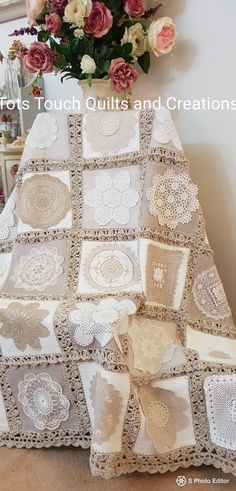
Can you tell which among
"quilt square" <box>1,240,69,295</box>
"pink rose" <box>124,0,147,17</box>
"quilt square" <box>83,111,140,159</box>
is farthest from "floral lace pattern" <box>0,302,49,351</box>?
"pink rose" <box>124,0,147,17</box>

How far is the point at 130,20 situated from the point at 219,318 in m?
0.91

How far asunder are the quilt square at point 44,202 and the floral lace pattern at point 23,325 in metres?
0.28

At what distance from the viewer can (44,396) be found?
3.17ft

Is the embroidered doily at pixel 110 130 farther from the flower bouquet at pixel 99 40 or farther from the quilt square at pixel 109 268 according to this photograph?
the quilt square at pixel 109 268

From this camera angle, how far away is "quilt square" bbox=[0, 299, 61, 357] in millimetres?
921

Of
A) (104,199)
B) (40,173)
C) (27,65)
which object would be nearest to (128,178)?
(104,199)

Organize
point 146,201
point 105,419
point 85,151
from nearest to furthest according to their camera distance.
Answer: point 105,419 → point 146,201 → point 85,151

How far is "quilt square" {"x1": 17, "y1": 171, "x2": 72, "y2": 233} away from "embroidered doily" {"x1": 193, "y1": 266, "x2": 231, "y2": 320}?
0.38 m

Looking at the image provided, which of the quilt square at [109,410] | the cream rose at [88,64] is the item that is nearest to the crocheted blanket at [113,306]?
the quilt square at [109,410]

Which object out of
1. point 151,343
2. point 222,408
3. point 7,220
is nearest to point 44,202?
point 7,220

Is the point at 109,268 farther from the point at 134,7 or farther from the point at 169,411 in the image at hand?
the point at 134,7

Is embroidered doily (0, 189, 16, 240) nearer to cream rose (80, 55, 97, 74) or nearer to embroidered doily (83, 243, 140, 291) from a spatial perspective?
embroidered doily (83, 243, 140, 291)

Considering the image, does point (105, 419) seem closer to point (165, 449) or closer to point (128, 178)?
point (165, 449)

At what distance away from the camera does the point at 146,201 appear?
108 cm
